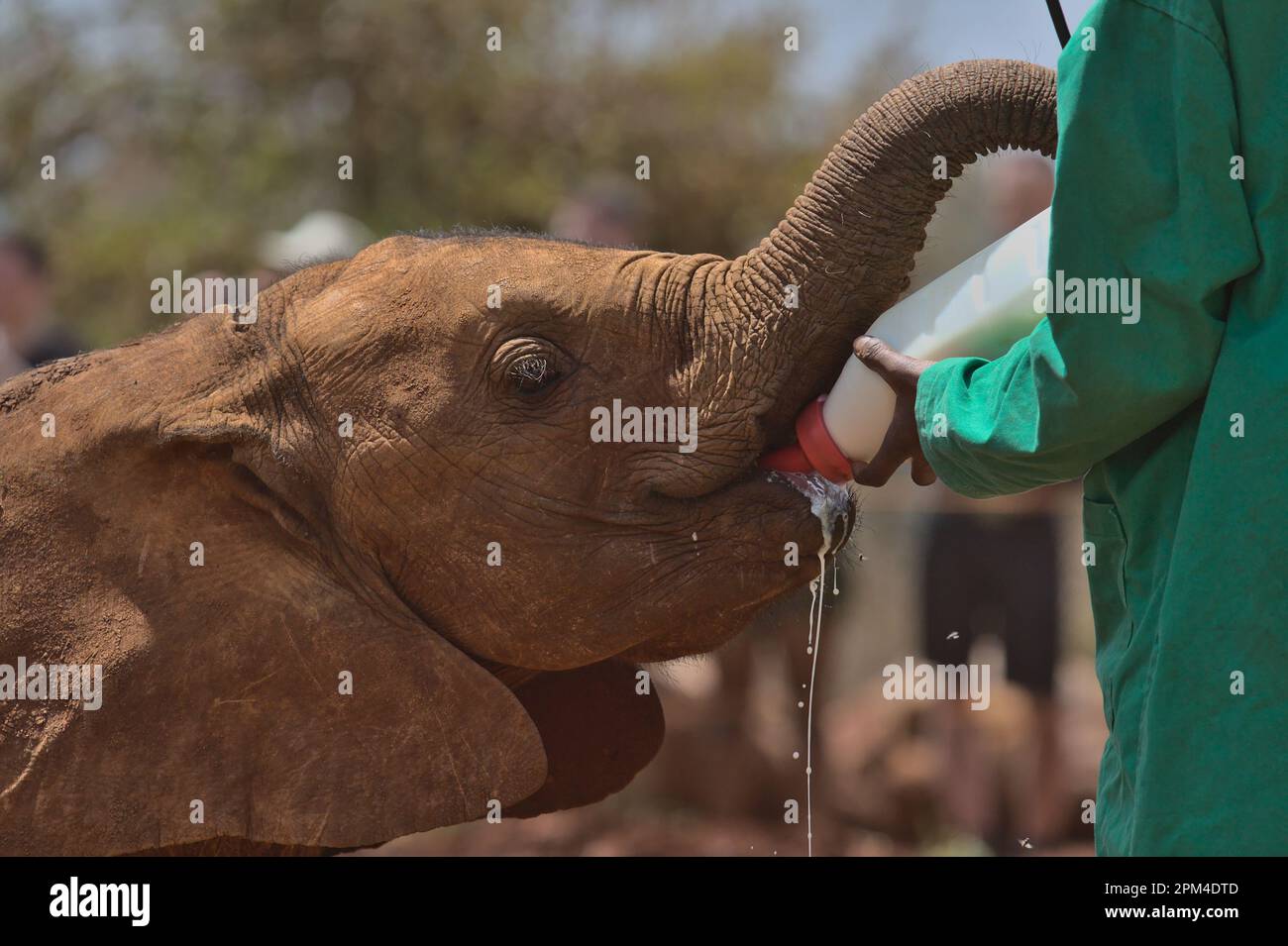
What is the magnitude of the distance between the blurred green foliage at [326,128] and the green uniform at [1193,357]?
12903mm

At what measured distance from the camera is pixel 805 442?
359cm

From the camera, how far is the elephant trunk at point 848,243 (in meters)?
3.52

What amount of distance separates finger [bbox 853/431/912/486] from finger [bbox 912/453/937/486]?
109 mm

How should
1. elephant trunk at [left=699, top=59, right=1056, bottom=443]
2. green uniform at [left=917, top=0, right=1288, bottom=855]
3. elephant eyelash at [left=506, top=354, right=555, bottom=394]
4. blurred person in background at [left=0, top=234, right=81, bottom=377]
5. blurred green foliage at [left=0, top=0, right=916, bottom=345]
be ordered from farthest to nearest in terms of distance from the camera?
blurred green foliage at [left=0, top=0, right=916, bottom=345]
blurred person in background at [left=0, top=234, right=81, bottom=377]
elephant eyelash at [left=506, top=354, right=555, bottom=394]
elephant trunk at [left=699, top=59, right=1056, bottom=443]
green uniform at [left=917, top=0, right=1288, bottom=855]

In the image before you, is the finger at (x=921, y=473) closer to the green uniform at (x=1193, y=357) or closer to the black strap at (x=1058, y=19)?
the green uniform at (x=1193, y=357)

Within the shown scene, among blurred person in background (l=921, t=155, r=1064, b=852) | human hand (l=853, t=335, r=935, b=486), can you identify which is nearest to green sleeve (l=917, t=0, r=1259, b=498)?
human hand (l=853, t=335, r=935, b=486)

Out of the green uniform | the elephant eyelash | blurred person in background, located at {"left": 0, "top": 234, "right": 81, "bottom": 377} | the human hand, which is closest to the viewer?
the green uniform

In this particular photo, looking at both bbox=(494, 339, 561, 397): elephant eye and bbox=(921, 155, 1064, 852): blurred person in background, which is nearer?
bbox=(494, 339, 561, 397): elephant eye

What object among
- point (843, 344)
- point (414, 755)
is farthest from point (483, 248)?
point (414, 755)

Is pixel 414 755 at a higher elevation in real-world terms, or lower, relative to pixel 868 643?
lower

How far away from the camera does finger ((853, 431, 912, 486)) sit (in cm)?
337

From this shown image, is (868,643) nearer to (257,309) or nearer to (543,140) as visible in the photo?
(543,140)

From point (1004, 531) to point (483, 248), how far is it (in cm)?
612

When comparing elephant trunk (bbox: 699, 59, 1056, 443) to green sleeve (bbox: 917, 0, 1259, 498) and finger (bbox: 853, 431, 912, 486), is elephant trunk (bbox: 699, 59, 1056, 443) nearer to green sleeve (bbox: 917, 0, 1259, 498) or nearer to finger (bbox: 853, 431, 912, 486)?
finger (bbox: 853, 431, 912, 486)
